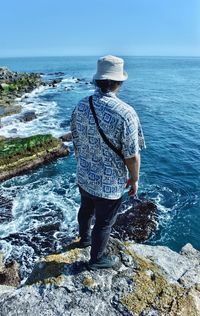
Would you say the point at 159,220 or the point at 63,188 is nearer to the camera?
the point at 159,220

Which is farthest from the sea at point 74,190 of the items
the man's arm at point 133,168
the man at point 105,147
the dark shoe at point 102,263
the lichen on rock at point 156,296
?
the man's arm at point 133,168

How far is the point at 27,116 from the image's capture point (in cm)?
4162

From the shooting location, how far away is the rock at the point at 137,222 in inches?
674

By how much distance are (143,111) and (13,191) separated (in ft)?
91.8

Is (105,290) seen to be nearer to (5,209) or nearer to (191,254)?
(191,254)

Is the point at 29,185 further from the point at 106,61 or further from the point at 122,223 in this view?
the point at 106,61

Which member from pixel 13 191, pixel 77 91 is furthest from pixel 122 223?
pixel 77 91

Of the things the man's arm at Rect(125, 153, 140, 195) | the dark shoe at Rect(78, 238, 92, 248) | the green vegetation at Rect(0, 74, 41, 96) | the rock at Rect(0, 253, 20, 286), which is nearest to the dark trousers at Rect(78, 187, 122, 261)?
the man's arm at Rect(125, 153, 140, 195)

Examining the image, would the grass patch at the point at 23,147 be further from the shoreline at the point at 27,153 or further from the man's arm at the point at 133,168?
the man's arm at the point at 133,168

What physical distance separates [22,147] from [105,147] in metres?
22.1

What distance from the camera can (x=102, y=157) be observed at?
565cm

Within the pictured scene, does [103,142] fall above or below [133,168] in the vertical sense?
above

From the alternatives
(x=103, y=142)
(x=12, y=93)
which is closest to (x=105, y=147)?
(x=103, y=142)

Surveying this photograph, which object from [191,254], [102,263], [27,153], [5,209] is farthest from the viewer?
[27,153]
